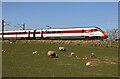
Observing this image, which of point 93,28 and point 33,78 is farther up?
point 93,28

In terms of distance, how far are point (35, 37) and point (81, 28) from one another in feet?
55.1

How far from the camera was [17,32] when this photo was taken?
6066cm

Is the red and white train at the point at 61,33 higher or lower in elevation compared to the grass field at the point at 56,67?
higher

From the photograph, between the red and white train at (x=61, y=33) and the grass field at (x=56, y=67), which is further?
the red and white train at (x=61, y=33)

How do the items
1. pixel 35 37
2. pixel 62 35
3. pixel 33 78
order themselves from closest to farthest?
1. pixel 33 78
2. pixel 62 35
3. pixel 35 37

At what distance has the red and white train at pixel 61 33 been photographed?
149ft

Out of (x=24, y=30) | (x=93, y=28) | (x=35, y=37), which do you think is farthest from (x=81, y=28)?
(x=24, y=30)

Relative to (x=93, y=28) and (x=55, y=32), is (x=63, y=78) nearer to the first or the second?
(x=93, y=28)

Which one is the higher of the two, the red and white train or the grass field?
the red and white train

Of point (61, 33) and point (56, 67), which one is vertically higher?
point (61, 33)

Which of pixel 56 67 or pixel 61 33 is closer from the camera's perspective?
pixel 56 67

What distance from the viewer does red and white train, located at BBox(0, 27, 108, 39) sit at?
149ft

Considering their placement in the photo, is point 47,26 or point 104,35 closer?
point 104,35

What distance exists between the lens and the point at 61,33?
165 ft
